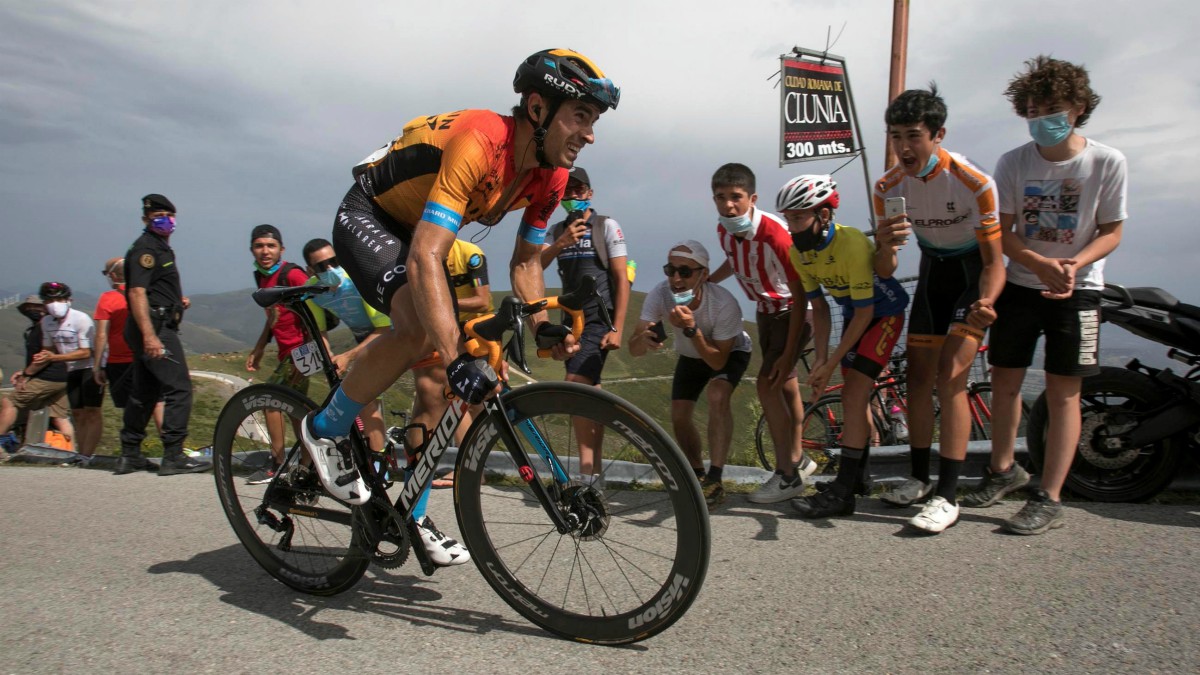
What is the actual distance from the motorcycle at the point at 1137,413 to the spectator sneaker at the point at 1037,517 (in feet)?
1.93

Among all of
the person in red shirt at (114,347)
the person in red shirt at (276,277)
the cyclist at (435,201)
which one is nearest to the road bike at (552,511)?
the cyclist at (435,201)

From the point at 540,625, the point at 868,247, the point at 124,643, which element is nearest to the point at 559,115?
the point at 540,625

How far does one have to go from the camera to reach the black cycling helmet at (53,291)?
9.02 meters

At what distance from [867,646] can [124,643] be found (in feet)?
Answer: 8.79

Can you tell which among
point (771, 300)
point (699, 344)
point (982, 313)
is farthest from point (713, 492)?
→ point (982, 313)

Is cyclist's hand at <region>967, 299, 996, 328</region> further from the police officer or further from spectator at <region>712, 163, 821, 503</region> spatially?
the police officer

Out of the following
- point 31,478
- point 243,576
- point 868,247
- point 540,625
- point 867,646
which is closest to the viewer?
point 867,646

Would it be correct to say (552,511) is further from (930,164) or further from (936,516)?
(930,164)

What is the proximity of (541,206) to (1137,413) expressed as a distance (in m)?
3.42

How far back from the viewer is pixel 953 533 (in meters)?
3.97

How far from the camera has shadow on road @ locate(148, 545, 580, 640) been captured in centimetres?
297

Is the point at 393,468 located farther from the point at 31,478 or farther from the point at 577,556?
the point at 31,478

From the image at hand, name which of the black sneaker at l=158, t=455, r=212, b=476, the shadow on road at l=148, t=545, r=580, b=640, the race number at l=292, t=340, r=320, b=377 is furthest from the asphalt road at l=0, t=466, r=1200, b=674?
the black sneaker at l=158, t=455, r=212, b=476

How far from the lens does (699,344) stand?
17.3 ft
